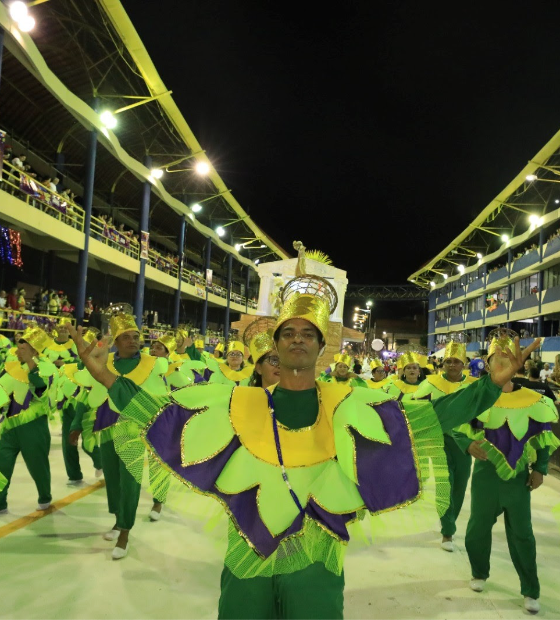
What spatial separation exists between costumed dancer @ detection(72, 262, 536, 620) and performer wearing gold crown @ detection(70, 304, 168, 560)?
238 cm

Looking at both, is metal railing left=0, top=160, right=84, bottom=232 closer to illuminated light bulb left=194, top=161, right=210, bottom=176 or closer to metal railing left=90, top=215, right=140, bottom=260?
metal railing left=90, top=215, right=140, bottom=260

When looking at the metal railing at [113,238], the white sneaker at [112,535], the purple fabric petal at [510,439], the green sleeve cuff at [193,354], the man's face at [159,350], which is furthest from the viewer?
the metal railing at [113,238]

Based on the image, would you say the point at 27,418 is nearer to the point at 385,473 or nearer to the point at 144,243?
the point at 385,473

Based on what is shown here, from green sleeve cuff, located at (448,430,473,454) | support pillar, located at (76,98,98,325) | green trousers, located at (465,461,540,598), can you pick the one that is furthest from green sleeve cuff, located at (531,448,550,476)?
support pillar, located at (76,98,98,325)

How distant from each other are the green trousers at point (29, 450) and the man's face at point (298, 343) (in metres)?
4.06

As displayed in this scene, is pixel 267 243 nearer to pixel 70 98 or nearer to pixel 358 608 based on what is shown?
pixel 70 98

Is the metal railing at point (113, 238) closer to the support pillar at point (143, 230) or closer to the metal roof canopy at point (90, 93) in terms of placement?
the support pillar at point (143, 230)

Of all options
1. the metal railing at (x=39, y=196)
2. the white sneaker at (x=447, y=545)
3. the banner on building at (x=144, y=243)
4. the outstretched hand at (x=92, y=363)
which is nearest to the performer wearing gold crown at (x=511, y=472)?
the white sneaker at (x=447, y=545)

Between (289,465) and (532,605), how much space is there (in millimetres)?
2950

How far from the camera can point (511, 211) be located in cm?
3266

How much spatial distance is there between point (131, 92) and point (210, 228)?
17819 millimetres

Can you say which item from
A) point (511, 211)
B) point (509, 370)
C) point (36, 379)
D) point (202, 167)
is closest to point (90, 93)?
point (202, 167)

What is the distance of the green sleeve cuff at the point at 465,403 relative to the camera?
2.31 metres

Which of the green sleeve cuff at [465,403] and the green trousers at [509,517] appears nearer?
the green sleeve cuff at [465,403]
